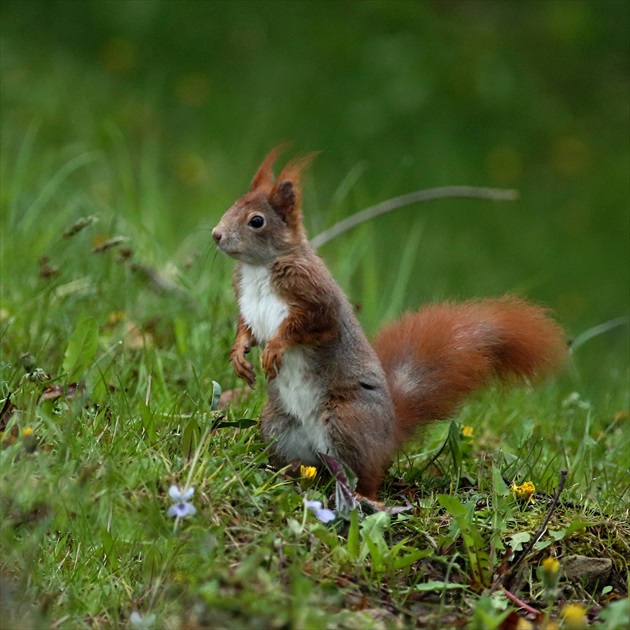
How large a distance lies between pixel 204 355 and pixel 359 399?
1013 mm

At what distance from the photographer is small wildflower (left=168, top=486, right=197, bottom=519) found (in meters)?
2.50

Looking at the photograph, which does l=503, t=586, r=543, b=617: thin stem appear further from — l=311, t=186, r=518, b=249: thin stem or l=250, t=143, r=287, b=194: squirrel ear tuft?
l=311, t=186, r=518, b=249: thin stem

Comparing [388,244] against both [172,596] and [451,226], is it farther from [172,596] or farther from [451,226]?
[172,596]

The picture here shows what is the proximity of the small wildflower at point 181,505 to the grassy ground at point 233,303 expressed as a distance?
0.12 ft

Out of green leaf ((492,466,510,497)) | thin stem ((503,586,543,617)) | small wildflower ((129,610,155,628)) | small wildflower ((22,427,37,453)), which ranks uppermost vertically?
small wildflower ((22,427,37,453))

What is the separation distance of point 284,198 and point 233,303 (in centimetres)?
153

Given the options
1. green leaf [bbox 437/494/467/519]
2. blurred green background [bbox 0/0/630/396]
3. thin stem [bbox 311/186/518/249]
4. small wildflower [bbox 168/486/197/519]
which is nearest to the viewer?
small wildflower [bbox 168/486/197/519]

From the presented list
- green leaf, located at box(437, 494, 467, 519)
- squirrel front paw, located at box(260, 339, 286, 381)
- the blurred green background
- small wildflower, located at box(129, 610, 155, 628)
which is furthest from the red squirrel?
the blurred green background

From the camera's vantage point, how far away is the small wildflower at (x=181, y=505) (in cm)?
250

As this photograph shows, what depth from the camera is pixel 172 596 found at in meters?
2.43

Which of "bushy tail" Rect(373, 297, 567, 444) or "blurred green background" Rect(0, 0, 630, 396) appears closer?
"bushy tail" Rect(373, 297, 567, 444)

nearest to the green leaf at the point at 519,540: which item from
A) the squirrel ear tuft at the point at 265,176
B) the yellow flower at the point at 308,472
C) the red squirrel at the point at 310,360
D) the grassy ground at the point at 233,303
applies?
the grassy ground at the point at 233,303

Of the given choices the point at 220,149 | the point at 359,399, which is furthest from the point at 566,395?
the point at 220,149

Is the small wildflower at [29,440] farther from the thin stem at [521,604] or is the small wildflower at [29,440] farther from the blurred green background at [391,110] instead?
the blurred green background at [391,110]
